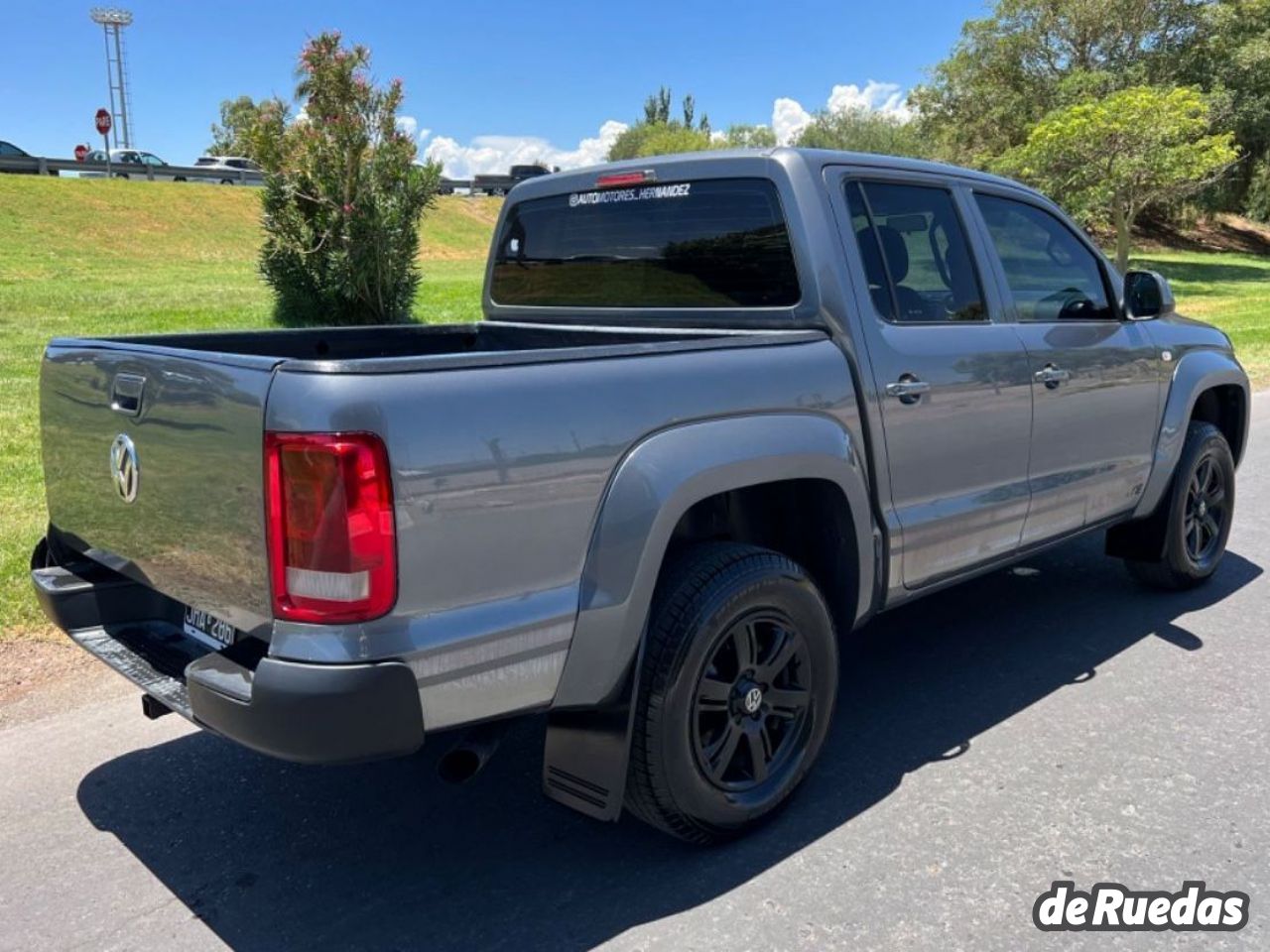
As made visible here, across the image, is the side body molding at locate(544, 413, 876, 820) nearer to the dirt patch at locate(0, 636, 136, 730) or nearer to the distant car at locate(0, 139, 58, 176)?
the dirt patch at locate(0, 636, 136, 730)

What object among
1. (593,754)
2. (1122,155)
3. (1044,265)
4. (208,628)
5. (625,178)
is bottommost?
(593,754)

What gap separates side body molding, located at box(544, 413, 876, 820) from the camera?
2.70m

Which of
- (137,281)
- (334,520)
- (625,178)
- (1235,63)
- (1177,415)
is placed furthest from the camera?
(1235,63)

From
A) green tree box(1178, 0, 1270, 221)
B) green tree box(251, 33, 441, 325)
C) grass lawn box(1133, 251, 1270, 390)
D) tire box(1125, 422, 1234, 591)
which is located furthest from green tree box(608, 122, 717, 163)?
tire box(1125, 422, 1234, 591)

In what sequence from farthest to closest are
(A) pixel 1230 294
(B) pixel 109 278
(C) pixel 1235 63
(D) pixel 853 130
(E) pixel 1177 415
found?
(D) pixel 853 130 < (C) pixel 1235 63 < (A) pixel 1230 294 < (B) pixel 109 278 < (E) pixel 1177 415

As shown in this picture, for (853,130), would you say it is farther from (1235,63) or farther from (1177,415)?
(1177,415)

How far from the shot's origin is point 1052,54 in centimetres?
3303

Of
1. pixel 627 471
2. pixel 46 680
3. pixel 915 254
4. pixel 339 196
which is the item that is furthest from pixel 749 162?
pixel 339 196

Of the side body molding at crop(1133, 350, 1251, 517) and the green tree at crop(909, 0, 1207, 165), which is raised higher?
the green tree at crop(909, 0, 1207, 165)

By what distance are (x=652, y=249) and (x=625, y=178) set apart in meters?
0.30

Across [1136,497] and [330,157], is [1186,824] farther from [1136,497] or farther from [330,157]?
[330,157]

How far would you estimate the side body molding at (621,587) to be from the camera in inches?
106

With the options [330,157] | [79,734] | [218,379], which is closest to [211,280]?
[330,157]

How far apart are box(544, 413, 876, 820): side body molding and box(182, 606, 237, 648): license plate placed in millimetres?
840
